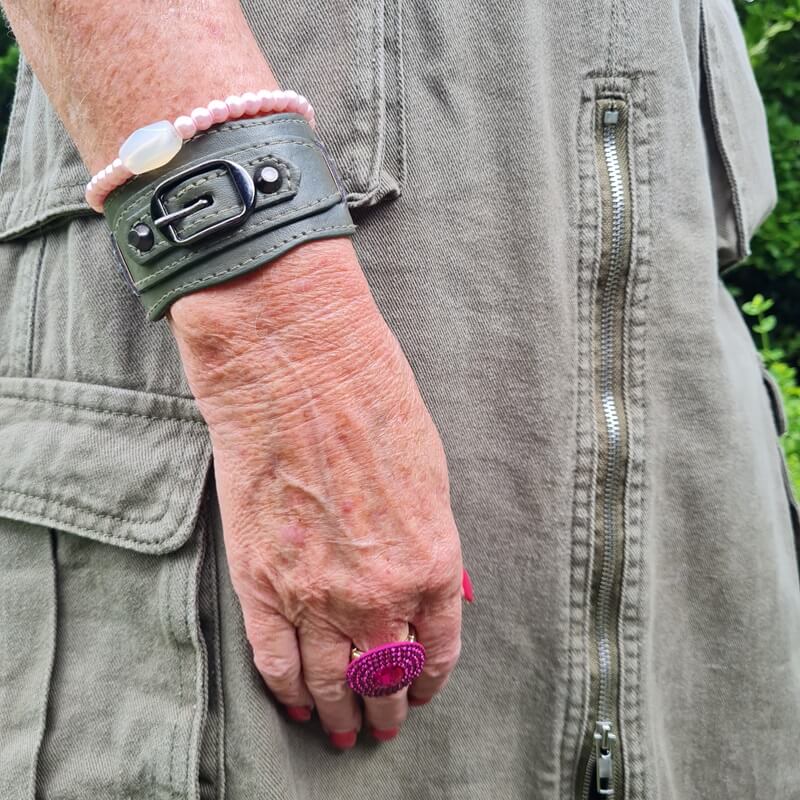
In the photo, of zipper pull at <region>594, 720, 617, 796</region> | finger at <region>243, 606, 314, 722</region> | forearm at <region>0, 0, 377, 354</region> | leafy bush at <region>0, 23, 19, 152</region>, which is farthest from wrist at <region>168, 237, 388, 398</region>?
leafy bush at <region>0, 23, 19, 152</region>

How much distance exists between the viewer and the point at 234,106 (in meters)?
0.65

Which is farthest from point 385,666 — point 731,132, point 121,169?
point 731,132

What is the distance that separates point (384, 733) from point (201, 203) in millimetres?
660

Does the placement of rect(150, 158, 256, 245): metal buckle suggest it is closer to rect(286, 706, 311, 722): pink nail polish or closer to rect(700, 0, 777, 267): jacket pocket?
rect(286, 706, 311, 722): pink nail polish

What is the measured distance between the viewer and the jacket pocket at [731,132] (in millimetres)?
1046

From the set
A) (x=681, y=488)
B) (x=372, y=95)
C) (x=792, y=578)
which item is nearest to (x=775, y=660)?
(x=792, y=578)

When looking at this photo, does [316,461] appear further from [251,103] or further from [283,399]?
[251,103]

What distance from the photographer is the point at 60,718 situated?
78 cm

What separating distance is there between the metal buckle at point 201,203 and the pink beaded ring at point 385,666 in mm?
449

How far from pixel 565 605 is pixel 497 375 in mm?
312

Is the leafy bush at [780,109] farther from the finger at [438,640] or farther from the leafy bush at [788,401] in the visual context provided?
the finger at [438,640]

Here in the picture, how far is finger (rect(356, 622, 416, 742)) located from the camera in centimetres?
72

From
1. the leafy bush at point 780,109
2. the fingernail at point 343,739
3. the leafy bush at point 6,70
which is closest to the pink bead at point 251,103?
the fingernail at point 343,739

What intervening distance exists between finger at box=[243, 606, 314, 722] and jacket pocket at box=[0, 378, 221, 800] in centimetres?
6
